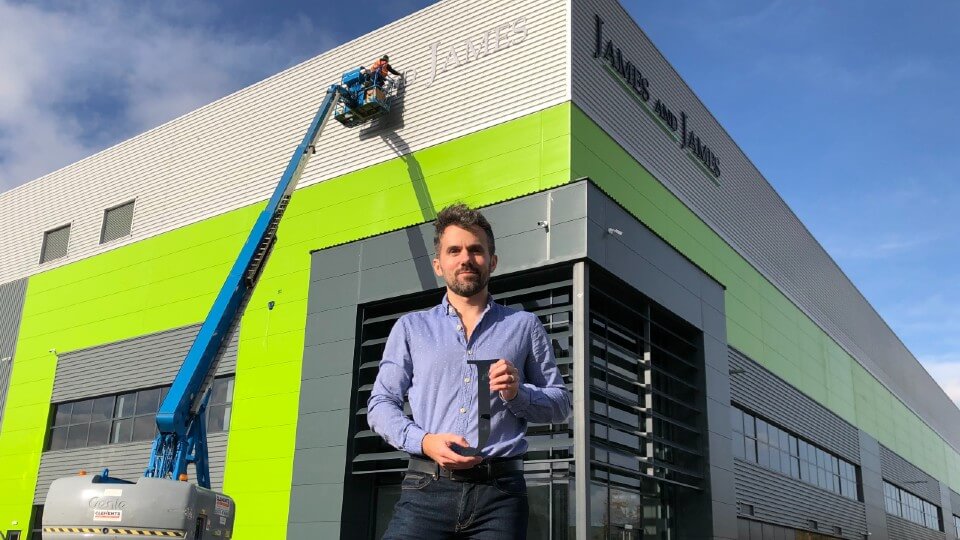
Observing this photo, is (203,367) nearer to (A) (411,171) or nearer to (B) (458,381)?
(A) (411,171)

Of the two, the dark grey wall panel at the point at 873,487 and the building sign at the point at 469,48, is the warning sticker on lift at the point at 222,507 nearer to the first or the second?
the building sign at the point at 469,48

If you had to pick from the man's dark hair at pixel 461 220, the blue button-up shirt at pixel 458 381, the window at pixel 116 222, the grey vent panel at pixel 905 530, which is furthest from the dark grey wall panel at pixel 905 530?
the man's dark hair at pixel 461 220

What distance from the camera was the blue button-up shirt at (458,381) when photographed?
305cm

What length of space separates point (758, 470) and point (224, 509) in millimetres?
13516

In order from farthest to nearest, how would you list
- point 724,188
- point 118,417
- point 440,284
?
point 724,188 → point 118,417 → point 440,284

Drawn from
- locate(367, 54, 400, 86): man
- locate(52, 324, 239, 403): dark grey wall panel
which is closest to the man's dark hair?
locate(367, 54, 400, 86): man

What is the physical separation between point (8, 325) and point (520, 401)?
89.2ft

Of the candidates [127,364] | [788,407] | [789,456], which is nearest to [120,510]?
[127,364]

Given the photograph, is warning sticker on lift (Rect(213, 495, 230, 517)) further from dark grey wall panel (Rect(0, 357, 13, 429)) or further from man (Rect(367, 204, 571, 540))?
dark grey wall panel (Rect(0, 357, 13, 429))

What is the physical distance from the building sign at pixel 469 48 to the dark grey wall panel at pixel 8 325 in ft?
49.6

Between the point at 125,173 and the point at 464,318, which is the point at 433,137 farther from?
the point at 464,318

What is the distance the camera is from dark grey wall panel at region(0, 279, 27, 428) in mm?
25166

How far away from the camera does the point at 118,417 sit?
21875mm

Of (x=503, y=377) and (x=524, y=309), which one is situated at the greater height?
(x=524, y=309)
